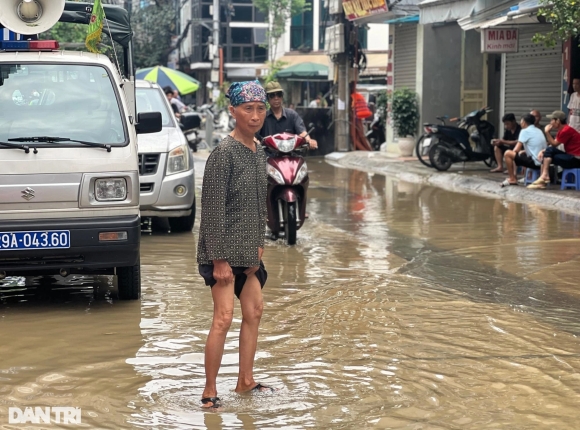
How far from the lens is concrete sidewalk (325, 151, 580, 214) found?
46.8 feet

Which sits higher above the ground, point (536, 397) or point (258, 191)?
point (258, 191)

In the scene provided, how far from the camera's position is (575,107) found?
1573 cm

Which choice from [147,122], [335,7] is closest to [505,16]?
[147,122]

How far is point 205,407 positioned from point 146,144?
21.3 ft

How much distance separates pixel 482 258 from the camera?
382 inches

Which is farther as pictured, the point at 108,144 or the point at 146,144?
the point at 146,144

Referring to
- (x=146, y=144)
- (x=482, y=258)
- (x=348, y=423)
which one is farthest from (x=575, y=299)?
(x=146, y=144)

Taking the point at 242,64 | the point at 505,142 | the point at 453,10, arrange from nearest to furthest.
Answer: the point at 505,142
the point at 453,10
the point at 242,64

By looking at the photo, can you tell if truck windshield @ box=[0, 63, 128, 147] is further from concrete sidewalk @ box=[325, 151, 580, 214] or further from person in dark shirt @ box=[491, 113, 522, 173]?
person in dark shirt @ box=[491, 113, 522, 173]

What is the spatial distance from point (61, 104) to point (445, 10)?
1292 cm

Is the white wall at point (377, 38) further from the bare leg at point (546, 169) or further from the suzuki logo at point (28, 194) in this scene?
the suzuki logo at point (28, 194)

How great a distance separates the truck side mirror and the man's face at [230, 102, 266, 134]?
117 inches

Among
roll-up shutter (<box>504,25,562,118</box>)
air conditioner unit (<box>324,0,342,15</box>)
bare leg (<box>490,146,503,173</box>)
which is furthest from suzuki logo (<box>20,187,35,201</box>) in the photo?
air conditioner unit (<box>324,0,342,15</box>)

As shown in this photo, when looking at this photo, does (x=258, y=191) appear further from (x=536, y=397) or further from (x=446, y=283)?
(x=446, y=283)
